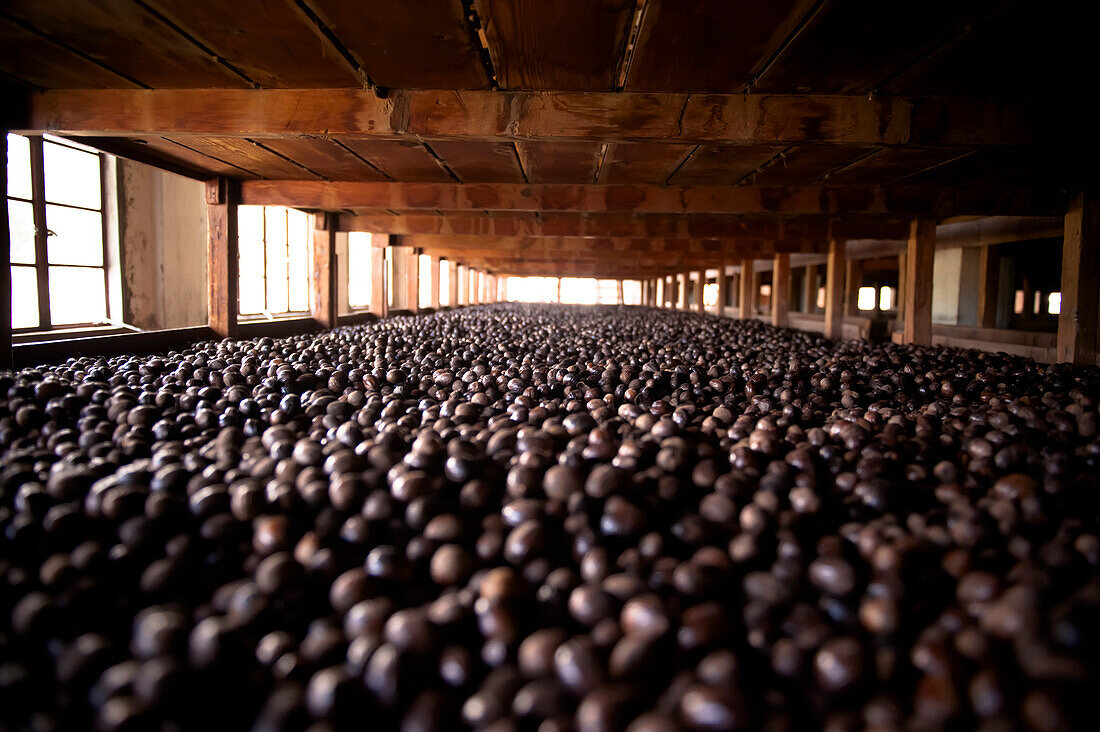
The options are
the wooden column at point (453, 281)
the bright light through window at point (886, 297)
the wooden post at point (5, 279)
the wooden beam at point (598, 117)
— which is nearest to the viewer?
the wooden beam at point (598, 117)

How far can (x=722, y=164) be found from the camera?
14.0 ft

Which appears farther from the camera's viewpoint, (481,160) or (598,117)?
(481,160)

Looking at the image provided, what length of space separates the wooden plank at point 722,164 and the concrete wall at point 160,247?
22.3 feet

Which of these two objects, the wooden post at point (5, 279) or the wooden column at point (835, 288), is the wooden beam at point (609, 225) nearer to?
the wooden column at point (835, 288)

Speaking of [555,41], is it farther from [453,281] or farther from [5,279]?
[453,281]

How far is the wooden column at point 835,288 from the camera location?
8.16 meters

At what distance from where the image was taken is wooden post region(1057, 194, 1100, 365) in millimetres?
4305

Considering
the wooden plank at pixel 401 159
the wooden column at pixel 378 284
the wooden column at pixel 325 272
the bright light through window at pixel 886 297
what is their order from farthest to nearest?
the bright light through window at pixel 886 297 → the wooden column at pixel 378 284 → the wooden column at pixel 325 272 → the wooden plank at pixel 401 159

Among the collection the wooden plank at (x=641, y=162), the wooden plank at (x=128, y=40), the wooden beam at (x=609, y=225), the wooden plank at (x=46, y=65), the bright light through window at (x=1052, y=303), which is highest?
the wooden beam at (x=609, y=225)

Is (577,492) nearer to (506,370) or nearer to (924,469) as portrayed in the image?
(924,469)

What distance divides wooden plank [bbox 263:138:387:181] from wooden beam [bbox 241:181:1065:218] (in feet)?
0.83

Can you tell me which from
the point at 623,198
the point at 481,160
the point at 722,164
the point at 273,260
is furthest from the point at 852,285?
the point at 273,260

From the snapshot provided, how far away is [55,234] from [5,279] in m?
3.87

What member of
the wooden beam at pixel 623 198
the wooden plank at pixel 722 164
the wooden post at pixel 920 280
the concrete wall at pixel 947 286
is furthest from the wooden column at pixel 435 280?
the concrete wall at pixel 947 286
